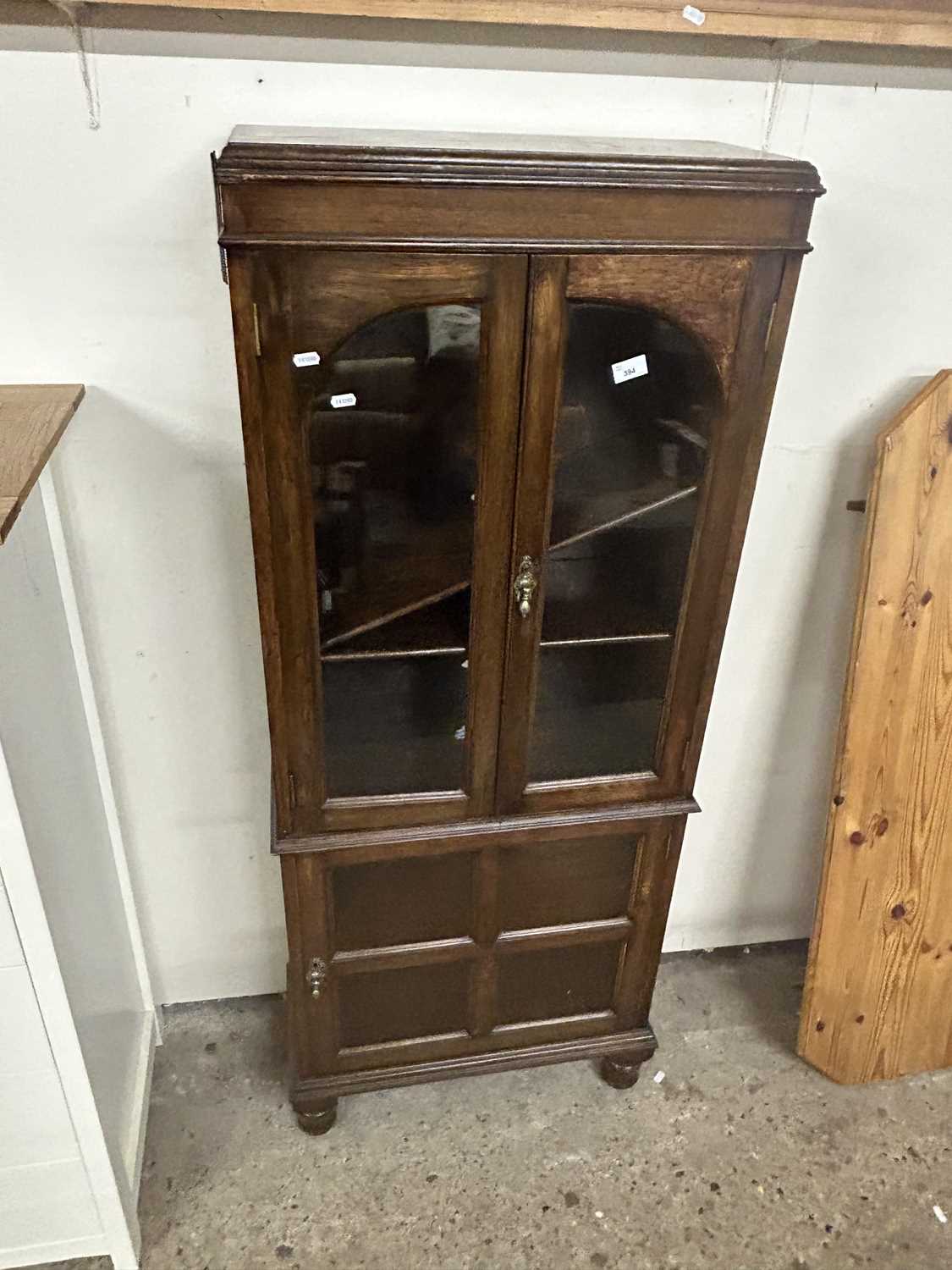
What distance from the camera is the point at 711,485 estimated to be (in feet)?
4.05

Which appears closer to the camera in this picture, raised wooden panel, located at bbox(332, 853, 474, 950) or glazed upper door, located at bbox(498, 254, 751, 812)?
glazed upper door, located at bbox(498, 254, 751, 812)

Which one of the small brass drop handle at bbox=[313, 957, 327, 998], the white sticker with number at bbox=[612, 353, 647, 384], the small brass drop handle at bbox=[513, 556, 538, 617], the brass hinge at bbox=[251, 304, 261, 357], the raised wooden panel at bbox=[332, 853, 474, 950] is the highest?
the brass hinge at bbox=[251, 304, 261, 357]

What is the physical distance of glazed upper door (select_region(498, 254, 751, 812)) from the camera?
1.11 metres

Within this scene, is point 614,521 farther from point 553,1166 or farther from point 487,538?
point 553,1166

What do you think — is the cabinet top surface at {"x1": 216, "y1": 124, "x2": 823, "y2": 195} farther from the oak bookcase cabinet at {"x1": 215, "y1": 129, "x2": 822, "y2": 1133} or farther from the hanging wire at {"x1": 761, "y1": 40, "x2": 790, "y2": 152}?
the hanging wire at {"x1": 761, "y1": 40, "x2": 790, "y2": 152}

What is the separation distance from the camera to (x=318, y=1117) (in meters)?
1.67

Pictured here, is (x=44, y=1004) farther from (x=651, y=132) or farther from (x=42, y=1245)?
(x=651, y=132)

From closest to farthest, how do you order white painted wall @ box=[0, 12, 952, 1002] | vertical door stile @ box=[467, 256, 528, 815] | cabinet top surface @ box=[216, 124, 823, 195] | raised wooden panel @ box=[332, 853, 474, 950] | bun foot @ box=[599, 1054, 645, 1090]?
cabinet top surface @ box=[216, 124, 823, 195]
vertical door stile @ box=[467, 256, 528, 815]
white painted wall @ box=[0, 12, 952, 1002]
raised wooden panel @ box=[332, 853, 474, 950]
bun foot @ box=[599, 1054, 645, 1090]

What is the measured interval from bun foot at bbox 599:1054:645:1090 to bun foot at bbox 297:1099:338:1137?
20.5 inches

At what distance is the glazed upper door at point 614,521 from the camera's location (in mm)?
1109

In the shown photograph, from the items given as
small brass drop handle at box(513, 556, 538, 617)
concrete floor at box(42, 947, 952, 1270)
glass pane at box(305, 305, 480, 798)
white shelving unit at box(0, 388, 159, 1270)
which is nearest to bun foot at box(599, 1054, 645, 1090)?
concrete floor at box(42, 947, 952, 1270)

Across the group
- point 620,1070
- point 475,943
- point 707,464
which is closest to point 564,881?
point 475,943

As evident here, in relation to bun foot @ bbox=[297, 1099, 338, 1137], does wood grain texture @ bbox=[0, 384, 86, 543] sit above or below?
above

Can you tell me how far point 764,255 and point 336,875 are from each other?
1068mm
